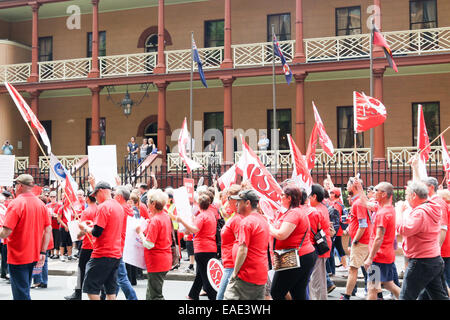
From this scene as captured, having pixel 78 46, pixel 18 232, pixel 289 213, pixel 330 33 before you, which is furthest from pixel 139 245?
pixel 78 46

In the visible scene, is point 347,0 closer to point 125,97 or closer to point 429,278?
point 125,97

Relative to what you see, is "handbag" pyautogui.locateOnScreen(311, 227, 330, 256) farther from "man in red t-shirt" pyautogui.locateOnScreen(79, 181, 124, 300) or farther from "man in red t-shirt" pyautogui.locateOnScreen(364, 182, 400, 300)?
Answer: "man in red t-shirt" pyautogui.locateOnScreen(79, 181, 124, 300)

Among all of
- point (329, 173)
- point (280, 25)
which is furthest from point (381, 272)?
point (280, 25)

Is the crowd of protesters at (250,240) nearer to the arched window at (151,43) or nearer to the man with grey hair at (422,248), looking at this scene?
the man with grey hair at (422,248)

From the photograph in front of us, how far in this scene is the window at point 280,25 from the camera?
23.4 m

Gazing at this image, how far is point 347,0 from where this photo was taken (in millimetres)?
22688

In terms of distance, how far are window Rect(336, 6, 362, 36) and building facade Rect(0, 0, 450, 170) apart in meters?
0.04

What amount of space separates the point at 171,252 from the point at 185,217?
499mm

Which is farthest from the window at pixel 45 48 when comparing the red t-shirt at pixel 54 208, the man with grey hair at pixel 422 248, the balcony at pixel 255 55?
the man with grey hair at pixel 422 248

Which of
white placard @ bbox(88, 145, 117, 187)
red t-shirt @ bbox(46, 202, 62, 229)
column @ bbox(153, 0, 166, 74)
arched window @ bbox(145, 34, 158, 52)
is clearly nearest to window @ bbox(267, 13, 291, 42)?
column @ bbox(153, 0, 166, 74)

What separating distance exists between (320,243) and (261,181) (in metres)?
1.15

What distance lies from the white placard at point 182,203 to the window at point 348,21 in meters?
17.2

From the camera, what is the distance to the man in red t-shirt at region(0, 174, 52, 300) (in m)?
6.70
